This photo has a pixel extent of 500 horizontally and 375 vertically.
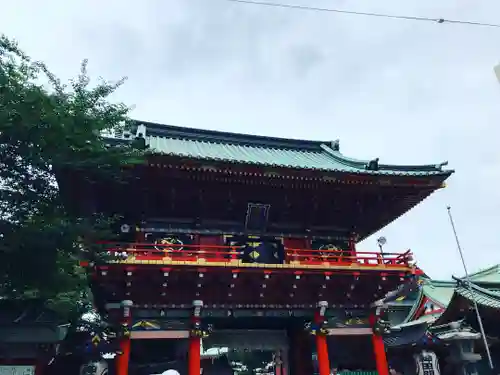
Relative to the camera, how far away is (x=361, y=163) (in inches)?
650

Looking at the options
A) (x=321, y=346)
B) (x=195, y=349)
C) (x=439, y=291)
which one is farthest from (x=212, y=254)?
(x=439, y=291)

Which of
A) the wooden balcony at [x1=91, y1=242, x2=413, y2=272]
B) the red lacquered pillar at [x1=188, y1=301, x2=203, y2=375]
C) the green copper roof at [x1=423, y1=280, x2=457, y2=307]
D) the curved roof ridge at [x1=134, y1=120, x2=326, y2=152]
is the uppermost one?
the curved roof ridge at [x1=134, y1=120, x2=326, y2=152]

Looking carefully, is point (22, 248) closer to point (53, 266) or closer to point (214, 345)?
point (53, 266)

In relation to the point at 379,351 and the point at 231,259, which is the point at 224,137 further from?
the point at 379,351

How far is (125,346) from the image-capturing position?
38.0ft

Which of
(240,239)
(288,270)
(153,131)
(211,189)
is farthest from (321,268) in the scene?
(153,131)

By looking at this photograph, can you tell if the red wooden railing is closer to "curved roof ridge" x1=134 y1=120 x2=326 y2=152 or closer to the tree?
the tree

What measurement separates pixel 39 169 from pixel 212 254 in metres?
6.13

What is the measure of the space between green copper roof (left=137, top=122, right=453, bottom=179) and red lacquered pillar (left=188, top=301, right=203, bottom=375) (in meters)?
6.23

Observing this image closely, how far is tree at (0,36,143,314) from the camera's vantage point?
8.25 meters

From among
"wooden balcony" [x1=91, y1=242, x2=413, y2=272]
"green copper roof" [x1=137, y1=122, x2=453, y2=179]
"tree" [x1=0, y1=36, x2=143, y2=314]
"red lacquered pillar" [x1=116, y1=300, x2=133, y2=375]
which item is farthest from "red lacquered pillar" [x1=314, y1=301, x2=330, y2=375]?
"tree" [x1=0, y1=36, x2=143, y2=314]

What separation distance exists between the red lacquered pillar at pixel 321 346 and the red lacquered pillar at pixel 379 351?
182 cm

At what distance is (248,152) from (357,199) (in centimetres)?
589

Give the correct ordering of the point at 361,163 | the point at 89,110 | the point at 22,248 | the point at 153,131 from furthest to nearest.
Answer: the point at 153,131 → the point at 361,163 → the point at 89,110 → the point at 22,248
